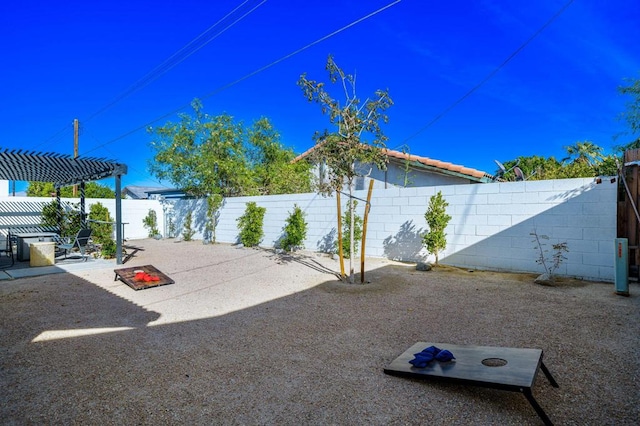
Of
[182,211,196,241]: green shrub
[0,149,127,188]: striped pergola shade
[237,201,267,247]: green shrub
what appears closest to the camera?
[0,149,127,188]: striped pergola shade

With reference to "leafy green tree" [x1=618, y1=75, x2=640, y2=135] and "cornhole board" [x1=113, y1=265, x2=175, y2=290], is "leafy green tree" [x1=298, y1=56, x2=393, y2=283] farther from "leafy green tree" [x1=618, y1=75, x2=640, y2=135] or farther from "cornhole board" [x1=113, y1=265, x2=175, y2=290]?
"leafy green tree" [x1=618, y1=75, x2=640, y2=135]

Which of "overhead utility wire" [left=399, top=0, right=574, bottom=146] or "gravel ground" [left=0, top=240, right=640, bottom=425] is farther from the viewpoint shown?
"overhead utility wire" [left=399, top=0, right=574, bottom=146]

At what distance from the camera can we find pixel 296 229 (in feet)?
34.9

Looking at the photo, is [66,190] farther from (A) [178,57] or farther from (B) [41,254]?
(B) [41,254]

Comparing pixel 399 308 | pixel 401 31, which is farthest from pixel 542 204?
pixel 401 31

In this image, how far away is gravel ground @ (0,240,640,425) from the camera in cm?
231

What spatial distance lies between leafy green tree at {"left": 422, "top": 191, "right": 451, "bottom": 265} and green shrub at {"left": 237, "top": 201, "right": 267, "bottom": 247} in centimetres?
634

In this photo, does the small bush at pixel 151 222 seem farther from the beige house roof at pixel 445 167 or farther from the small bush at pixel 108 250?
the beige house roof at pixel 445 167

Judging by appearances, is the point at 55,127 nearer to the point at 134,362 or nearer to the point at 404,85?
the point at 404,85

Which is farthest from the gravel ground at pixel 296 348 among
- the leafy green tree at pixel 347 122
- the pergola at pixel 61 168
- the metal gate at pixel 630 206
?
the pergola at pixel 61 168

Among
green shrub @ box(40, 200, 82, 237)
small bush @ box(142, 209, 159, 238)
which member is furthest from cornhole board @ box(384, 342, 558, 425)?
small bush @ box(142, 209, 159, 238)

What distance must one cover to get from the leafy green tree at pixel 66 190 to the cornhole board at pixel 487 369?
20.4 m

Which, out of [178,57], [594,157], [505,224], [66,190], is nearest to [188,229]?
[178,57]

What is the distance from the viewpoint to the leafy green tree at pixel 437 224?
304 inches
